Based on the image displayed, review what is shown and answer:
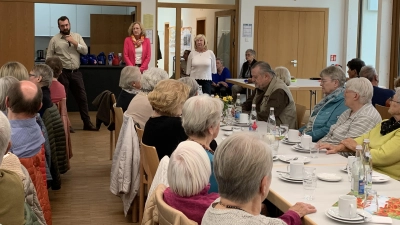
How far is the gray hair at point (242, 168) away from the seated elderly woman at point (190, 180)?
35 centimetres

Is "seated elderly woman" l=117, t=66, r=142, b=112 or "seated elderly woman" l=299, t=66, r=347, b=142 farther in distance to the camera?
"seated elderly woman" l=117, t=66, r=142, b=112

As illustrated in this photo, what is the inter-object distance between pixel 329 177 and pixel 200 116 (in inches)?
32.0

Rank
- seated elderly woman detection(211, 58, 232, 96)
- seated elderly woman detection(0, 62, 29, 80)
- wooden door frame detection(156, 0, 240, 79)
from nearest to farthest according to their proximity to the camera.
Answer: seated elderly woman detection(0, 62, 29, 80)
seated elderly woman detection(211, 58, 232, 96)
wooden door frame detection(156, 0, 240, 79)

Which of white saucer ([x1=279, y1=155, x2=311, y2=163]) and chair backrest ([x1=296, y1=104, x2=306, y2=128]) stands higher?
chair backrest ([x1=296, y1=104, x2=306, y2=128])

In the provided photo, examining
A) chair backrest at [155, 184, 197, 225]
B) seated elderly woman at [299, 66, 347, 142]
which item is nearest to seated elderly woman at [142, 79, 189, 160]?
chair backrest at [155, 184, 197, 225]

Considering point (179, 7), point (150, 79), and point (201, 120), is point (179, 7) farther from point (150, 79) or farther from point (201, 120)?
point (201, 120)

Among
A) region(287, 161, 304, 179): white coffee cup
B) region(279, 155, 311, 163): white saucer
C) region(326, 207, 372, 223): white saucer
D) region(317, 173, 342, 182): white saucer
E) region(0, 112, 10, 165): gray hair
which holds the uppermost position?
region(0, 112, 10, 165): gray hair

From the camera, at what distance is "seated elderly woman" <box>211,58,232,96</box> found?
11.4 meters

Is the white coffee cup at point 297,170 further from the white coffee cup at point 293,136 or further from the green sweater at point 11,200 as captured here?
the green sweater at point 11,200

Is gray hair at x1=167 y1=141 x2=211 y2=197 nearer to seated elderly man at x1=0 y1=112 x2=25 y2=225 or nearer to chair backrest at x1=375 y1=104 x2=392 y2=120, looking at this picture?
seated elderly man at x1=0 y1=112 x2=25 y2=225

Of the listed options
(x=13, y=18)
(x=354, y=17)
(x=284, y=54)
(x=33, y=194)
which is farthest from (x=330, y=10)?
(x=33, y=194)

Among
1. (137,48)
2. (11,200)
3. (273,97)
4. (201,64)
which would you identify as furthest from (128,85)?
(201,64)

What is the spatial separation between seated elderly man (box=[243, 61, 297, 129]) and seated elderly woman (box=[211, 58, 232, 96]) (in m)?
5.23

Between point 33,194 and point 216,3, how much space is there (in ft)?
30.4
